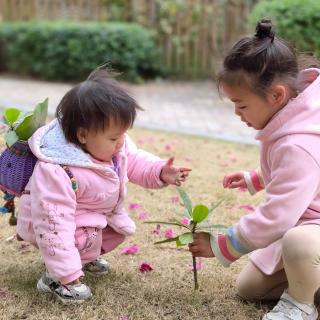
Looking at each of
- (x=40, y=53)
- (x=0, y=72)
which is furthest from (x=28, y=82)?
(x=0, y=72)

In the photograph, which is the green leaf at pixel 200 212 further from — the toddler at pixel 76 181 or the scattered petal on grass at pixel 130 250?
the scattered petal on grass at pixel 130 250

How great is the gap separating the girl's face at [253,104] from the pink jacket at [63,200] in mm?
560

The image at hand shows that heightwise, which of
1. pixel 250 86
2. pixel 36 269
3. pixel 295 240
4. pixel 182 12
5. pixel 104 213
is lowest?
pixel 182 12

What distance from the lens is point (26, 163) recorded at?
7.83ft

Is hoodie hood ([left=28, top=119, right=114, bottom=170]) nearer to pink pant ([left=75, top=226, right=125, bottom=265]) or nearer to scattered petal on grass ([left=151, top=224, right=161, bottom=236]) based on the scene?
pink pant ([left=75, top=226, right=125, bottom=265])

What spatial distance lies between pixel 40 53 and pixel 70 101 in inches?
348

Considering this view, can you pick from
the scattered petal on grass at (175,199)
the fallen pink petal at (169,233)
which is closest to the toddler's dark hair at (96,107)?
the fallen pink petal at (169,233)

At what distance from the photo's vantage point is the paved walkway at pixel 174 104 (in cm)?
634

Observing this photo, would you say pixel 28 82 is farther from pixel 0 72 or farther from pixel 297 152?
pixel 297 152

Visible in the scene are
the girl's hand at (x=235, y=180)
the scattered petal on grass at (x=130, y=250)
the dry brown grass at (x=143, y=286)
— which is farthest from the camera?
the scattered petal on grass at (x=130, y=250)

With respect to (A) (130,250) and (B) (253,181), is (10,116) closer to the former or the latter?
(A) (130,250)

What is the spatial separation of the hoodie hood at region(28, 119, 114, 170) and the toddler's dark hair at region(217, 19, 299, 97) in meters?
0.62

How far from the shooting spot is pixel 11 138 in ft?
7.82

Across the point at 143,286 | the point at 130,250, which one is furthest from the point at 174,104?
the point at 143,286
